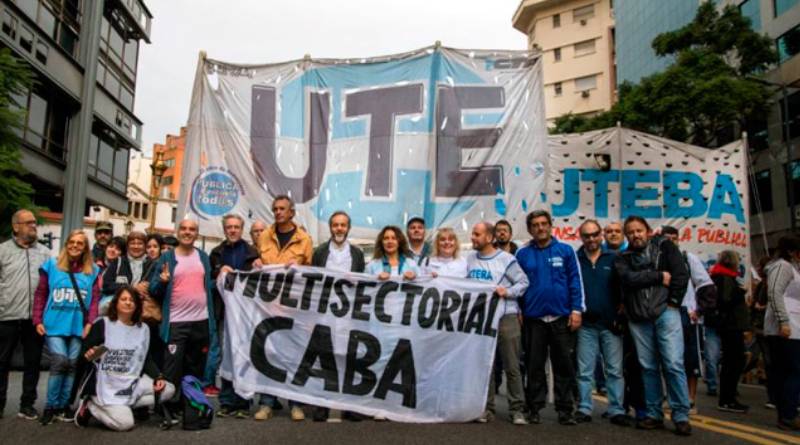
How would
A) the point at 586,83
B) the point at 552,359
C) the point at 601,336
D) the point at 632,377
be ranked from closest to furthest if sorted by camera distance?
the point at 552,359 → the point at 632,377 → the point at 601,336 → the point at 586,83

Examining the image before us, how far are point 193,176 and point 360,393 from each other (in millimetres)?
3351

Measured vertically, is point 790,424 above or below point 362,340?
below

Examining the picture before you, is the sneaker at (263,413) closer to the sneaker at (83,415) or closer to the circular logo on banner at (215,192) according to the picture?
the sneaker at (83,415)

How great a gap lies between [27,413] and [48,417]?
1.08 ft

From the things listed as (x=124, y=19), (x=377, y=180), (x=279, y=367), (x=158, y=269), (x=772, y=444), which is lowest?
(x=772, y=444)

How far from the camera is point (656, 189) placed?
32.3 ft

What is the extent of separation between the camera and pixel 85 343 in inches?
209

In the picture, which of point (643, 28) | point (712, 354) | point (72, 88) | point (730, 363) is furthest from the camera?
point (643, 28)

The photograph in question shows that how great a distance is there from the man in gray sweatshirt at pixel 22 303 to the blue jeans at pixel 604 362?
15.8 feet

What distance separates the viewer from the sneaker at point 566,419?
18.2 feet

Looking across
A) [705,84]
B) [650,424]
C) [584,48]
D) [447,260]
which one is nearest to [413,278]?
[447,260]

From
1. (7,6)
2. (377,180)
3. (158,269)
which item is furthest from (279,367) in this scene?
(7,6)

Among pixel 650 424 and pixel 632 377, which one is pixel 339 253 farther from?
pixel 650 424

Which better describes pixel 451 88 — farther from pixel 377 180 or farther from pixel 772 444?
pixel 772 444
